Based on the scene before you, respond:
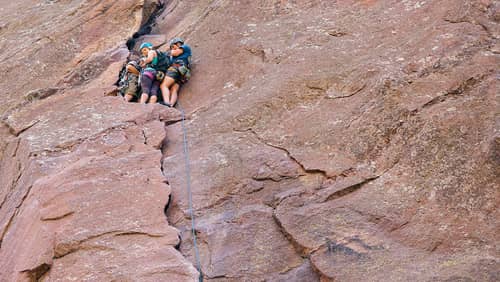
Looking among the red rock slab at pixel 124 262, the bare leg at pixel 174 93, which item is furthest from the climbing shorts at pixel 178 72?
the red rock slab at pixel 124 262

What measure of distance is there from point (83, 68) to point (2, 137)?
210cm

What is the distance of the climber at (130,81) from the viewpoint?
12.5 metres

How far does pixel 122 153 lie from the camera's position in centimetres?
1041

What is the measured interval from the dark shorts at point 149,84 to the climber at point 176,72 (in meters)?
0.13

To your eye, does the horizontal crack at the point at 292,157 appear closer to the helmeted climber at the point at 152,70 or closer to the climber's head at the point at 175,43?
the helmeted climber at the point at 152,70

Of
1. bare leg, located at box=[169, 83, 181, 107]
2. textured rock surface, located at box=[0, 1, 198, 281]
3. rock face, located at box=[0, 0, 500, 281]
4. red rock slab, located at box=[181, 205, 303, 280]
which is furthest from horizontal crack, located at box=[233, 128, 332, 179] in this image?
bare leg, located at box=[169, 83, 181, 107]

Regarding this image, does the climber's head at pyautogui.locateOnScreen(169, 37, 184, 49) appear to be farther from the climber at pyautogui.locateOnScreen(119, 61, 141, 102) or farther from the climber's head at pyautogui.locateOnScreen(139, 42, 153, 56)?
the climber at pyautogui.locateOnScreen(119, 61, 141, 102)

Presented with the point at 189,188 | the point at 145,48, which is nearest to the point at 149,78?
the point at 145,48

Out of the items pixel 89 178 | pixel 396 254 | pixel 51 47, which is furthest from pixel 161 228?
pixel 51 47

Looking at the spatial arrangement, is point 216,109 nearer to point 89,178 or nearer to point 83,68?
point 89,178

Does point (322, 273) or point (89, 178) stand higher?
point (89, 178)

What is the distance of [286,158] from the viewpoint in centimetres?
974

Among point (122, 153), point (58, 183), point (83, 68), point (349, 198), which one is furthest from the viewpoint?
point (83, 68)

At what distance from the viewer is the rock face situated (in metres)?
8.32
